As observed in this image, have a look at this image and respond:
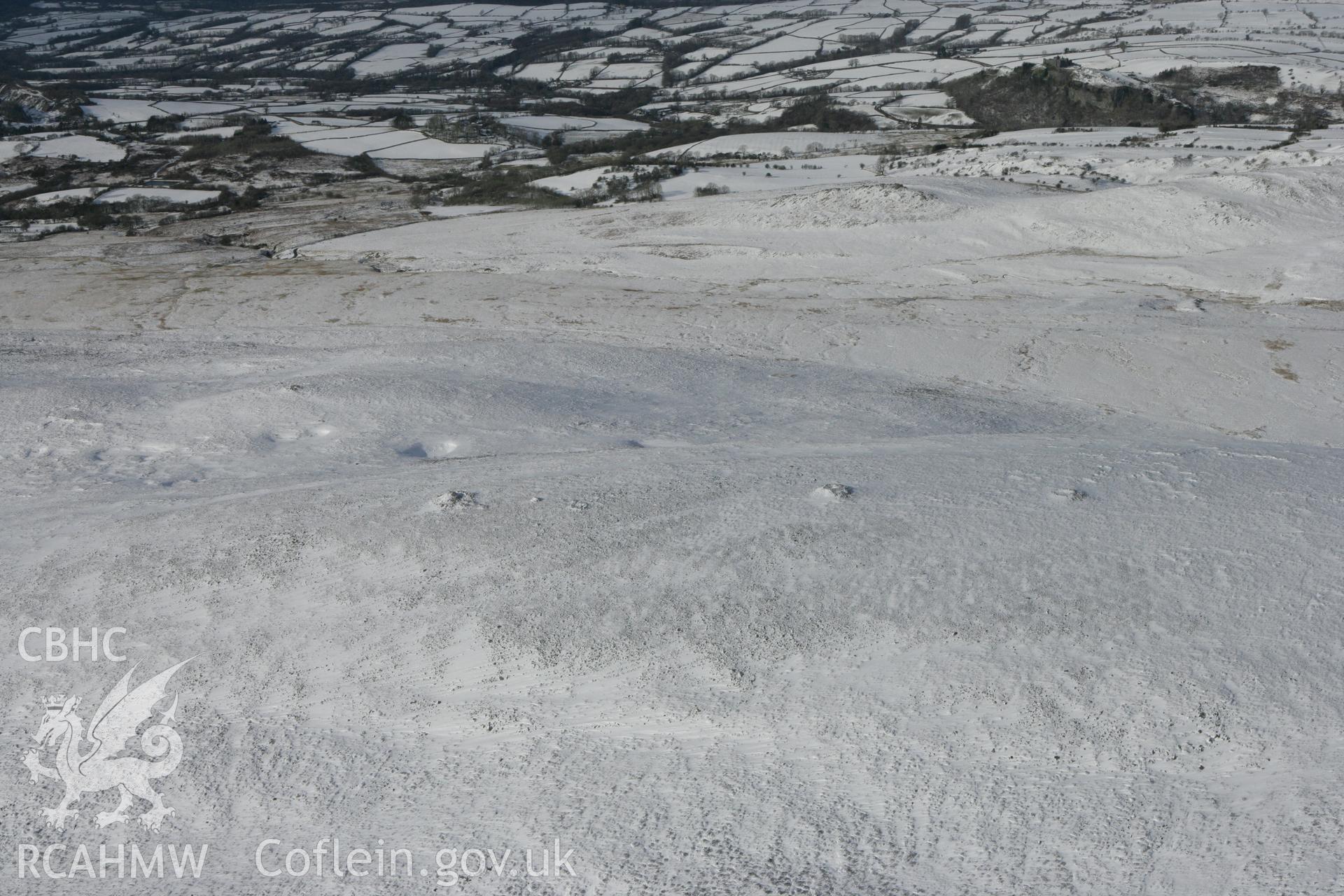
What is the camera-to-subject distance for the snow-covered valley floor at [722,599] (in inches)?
219

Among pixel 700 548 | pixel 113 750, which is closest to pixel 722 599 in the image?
pixel 700 548

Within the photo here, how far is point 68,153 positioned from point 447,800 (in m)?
45.8

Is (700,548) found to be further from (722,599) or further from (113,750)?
(113,750)

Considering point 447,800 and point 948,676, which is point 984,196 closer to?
point 948,676

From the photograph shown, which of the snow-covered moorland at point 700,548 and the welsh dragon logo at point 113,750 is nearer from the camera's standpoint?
the snow-covered moorland at point 700,548

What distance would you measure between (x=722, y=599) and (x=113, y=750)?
4.13 metres

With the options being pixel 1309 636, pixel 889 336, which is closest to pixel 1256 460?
pixel 1309 636

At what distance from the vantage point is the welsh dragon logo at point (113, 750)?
602 centimetres

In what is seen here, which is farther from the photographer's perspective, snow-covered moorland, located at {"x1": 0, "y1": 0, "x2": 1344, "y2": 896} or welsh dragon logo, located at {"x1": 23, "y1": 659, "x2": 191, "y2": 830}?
welsh dragon logo, located at {"x1": 23, "y1": 659, "x2": 191, "y2": 830}

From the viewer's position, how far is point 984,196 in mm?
23984

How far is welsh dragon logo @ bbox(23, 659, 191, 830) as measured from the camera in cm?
602

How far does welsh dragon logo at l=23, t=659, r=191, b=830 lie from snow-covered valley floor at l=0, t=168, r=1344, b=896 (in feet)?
0.40

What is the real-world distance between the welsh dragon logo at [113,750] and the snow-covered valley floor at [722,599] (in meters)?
0.12

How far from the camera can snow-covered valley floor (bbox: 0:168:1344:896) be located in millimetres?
5574
